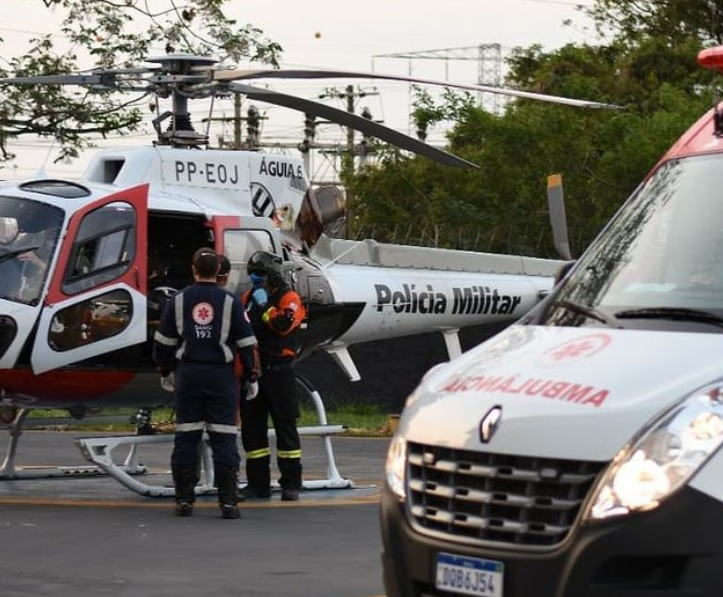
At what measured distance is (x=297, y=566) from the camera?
1002 centimetres

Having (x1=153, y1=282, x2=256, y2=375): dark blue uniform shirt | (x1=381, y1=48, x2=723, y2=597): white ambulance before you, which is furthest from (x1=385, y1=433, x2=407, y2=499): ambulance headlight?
(x1=153, y1=282, x2=256, y2=375): dark blue uniform shirt

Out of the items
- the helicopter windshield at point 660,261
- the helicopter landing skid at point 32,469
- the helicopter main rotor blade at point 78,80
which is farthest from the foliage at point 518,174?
the helicopter windshield at point 660,261

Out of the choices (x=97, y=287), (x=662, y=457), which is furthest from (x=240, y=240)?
(x=662, y=457)

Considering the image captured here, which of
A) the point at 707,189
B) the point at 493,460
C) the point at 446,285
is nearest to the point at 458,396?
the point at 493,460

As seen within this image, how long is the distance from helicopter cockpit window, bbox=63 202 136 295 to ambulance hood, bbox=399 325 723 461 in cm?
702

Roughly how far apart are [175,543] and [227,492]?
4.13 feet

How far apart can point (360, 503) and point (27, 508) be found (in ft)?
7.80

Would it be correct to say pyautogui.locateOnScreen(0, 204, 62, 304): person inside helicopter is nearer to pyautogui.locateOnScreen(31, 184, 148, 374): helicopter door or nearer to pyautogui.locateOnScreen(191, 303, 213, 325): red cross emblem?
pyautogui.locateOnScreen(31, 184, 148, 374): helicopter door

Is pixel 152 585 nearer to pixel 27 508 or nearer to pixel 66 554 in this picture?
pixel 66 554

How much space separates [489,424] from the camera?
5.88 metres

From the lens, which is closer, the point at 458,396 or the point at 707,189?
the point at 458,396

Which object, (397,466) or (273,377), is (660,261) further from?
(273,377)

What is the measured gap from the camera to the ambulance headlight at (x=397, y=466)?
620 cm

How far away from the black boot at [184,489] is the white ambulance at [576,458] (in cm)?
586
